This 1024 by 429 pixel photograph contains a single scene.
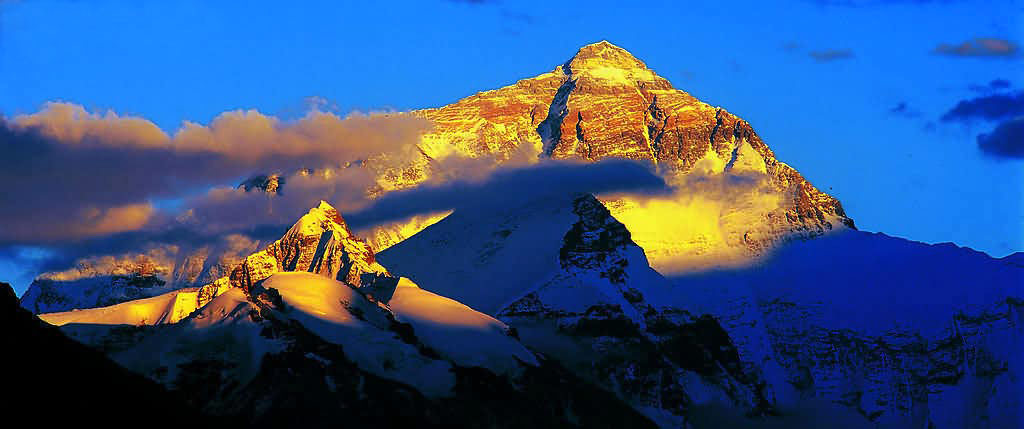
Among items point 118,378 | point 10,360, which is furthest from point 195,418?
point 10,360

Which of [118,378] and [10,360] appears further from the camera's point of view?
[118,378]

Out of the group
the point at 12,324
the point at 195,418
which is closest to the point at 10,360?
the point at 12,324

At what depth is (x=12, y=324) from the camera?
176m

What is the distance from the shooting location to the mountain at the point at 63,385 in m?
166

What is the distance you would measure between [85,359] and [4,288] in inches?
330

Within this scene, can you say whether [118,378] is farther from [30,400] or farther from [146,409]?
[30,400]

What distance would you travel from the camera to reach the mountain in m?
166

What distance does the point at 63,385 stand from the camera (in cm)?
17388

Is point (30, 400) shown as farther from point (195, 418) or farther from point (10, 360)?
point (195, 418)

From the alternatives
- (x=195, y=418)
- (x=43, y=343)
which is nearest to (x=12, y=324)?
(x=43, y=343)

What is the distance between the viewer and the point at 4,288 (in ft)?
588

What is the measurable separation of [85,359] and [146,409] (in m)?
7.06

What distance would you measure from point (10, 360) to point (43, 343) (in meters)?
7.47

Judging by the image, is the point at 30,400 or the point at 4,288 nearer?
the point at 30,400
